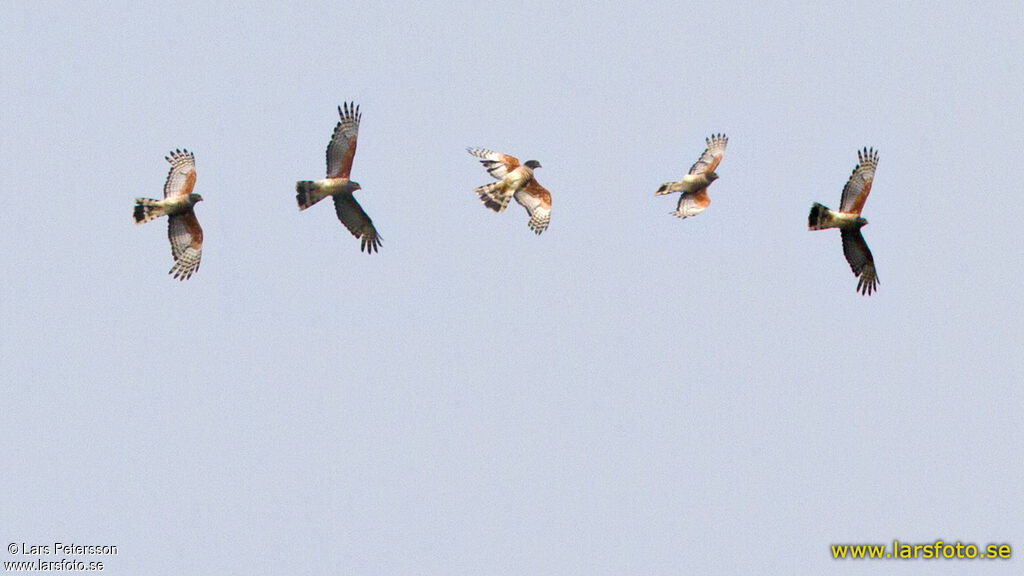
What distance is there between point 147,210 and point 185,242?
111 cm

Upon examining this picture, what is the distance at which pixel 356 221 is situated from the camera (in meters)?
36.3

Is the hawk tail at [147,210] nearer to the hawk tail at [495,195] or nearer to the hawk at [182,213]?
the hawk at [182,213]

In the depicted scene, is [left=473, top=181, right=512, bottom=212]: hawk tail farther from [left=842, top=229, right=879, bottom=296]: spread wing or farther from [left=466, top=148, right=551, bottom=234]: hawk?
[left=842, top=229, right=879, bottom=296]: spread wing

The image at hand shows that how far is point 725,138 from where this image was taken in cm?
4006

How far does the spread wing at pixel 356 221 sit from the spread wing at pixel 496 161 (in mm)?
2966

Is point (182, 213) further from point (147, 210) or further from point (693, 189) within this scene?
point (693, 189)

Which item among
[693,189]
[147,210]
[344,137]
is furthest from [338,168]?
[693,189]

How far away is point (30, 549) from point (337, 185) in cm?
1258

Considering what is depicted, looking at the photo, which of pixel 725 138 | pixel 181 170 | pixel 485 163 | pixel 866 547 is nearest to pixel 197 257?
pixel 181 170

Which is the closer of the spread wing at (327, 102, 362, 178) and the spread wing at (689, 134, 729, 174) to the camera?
the spread wing at (327, 102, 362, 178)

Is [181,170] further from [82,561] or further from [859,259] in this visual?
[859,259]

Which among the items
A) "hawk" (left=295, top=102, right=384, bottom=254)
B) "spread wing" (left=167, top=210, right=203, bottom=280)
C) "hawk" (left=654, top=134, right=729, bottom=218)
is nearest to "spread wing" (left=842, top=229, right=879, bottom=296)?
"hawk" (left=654, top=134, right=729, bottom=218)

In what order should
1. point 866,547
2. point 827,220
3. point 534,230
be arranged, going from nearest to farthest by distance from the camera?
point 827,220 < point 534,230 < point 866,547

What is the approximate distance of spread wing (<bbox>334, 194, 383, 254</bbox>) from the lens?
3575 cm
